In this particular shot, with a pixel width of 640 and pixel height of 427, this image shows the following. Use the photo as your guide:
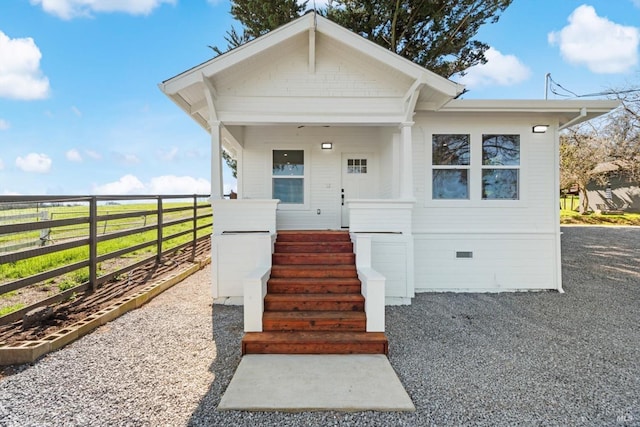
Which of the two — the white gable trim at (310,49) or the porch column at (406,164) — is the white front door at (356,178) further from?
the white gable trim at (310,49)

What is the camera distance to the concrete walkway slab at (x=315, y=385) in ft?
8.39

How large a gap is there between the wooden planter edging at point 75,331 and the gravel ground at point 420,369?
0.12 m

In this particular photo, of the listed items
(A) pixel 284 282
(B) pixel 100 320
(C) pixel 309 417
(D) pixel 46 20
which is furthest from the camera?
(D) pixel 46 20

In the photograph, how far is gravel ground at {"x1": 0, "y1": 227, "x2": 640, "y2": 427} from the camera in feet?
8.03

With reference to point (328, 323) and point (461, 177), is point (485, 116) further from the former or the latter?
point (328, 323)

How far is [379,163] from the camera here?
24.0 feet

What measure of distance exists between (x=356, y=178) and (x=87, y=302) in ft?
18.2

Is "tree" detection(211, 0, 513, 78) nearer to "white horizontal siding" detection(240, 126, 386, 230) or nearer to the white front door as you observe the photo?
"white horizontal siding" detection(240, 126, 386, 230)

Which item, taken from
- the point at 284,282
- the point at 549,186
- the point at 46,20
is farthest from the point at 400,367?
the point at 46,20

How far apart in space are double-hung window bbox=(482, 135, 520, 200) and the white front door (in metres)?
2.34

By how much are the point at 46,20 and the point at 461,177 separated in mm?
10991

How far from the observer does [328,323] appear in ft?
12.7

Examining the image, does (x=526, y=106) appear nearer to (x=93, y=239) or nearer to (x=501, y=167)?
(x=501, y=167)

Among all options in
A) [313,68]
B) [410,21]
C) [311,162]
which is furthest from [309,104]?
[410,21]
